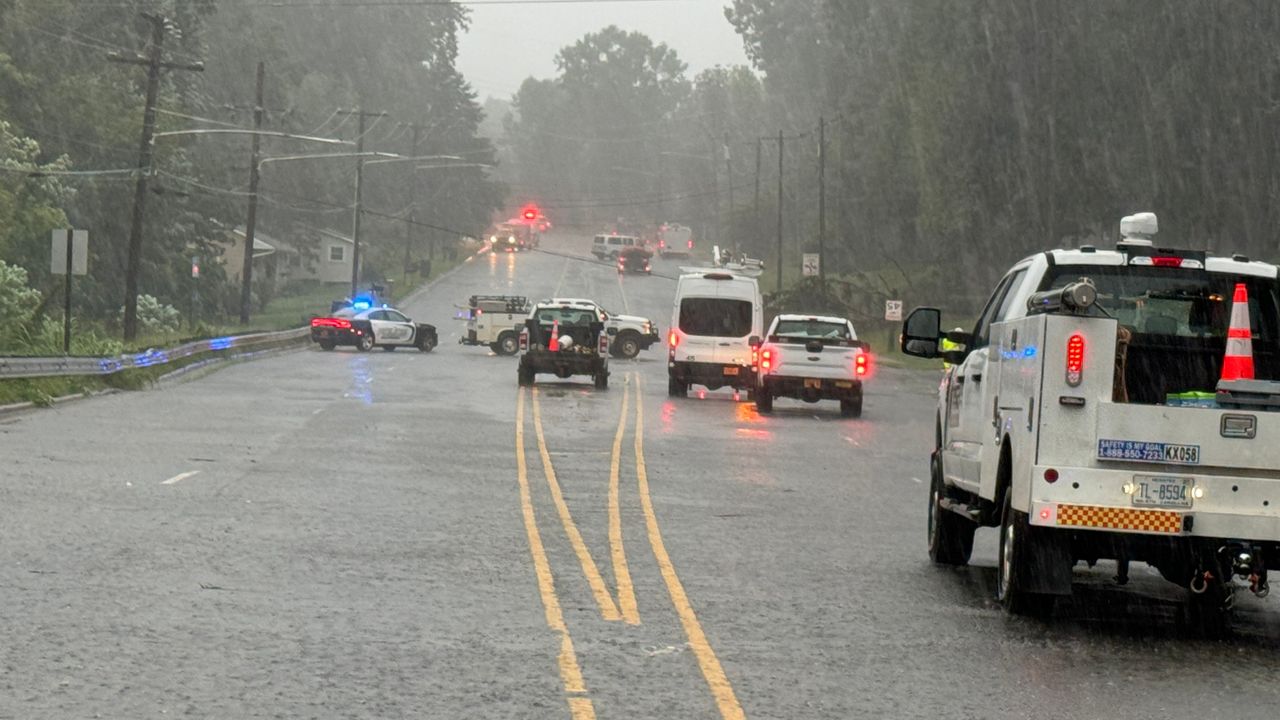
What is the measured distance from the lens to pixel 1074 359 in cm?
1084

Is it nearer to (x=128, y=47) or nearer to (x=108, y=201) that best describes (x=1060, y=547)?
(x=108, y=201)

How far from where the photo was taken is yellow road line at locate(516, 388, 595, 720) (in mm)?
8719

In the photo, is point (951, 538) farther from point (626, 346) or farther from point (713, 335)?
point (626, 346)

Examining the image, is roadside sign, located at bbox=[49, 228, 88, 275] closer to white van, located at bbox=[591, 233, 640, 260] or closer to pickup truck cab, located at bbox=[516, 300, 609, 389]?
pickup truck cab, located at bbox=[516, 300, 609, 389]

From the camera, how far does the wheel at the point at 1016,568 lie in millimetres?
11352

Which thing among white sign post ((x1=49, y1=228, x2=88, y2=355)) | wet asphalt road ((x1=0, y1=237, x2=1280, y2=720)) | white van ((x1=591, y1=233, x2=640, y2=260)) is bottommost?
wet asphalt road ((x1=0, y1=237, x2=1280, y2=720))

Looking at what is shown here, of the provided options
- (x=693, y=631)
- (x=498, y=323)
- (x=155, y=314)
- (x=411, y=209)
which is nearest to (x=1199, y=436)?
(x=693, y=631)

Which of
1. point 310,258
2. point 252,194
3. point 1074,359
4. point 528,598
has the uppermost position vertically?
point 252,194

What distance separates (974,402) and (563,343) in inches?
1121

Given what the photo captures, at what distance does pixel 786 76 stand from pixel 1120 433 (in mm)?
162918

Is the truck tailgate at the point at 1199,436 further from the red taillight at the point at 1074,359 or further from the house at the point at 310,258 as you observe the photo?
the house at the point at 310,258

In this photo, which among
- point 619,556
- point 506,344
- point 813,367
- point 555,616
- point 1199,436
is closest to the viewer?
point 1199,436

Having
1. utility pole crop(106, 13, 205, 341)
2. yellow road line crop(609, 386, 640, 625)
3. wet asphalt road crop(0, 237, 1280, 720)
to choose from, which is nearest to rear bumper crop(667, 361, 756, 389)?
wet asphalt road crop(0, 237, 1280, 720)

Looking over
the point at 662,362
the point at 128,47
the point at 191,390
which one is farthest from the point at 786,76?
the point at 191,390
